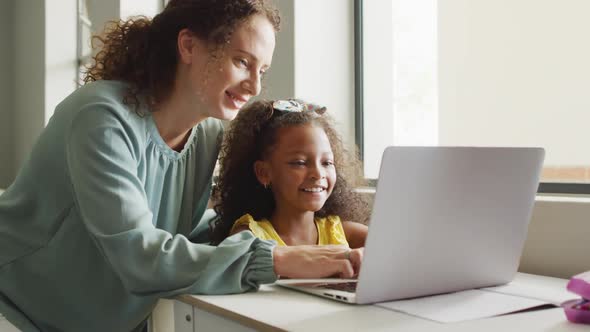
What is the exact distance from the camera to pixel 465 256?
986mm

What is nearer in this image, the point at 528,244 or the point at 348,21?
the point at 528,244

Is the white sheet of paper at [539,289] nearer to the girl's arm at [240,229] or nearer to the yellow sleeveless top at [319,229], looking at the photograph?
the yellow sleeveless top at [319,229]

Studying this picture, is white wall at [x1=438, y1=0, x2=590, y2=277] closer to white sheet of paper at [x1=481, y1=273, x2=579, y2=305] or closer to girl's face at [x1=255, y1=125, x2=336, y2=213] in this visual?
white sheet of paper at [x1=481, y1=273, x2=579, y2=305]

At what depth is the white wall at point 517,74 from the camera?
1.70 m

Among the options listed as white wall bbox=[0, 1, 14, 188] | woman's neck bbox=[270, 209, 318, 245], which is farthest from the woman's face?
white wall bbox=[0, 1, 14, 188]

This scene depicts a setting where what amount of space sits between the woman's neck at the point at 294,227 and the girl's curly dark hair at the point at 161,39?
0.36 meters

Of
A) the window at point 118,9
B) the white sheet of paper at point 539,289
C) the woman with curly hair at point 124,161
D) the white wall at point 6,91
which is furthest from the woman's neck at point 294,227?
the white wall at point 6,91

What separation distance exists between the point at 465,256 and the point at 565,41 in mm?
973

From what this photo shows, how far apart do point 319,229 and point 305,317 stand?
608 mm

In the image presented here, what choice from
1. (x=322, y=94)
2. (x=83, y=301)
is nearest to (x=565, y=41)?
(x=322, y=94)

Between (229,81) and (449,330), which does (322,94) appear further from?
(449,330)

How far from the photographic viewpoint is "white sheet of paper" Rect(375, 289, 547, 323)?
86 cm

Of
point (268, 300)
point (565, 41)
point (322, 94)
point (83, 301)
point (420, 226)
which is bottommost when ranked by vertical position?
point (83, 301)

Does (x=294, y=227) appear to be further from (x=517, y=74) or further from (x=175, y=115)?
(x=517, y=74)
